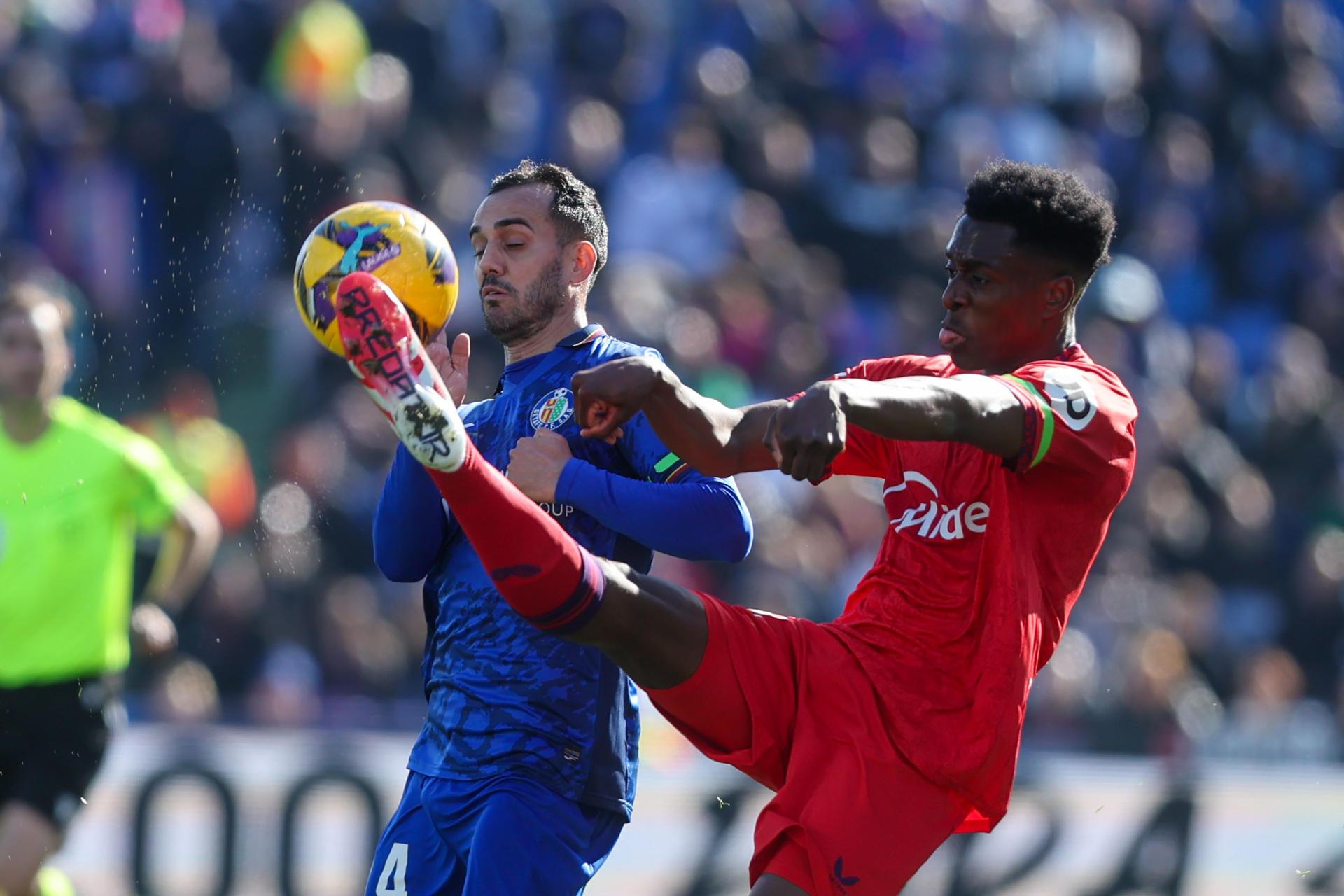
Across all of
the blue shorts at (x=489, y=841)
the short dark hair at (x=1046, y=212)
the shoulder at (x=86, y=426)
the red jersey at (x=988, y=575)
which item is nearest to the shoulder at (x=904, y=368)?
the red jersey at (x=988, y=575)

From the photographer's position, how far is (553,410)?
439cm

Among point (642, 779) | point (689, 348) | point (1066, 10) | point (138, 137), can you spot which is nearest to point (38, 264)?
point (138, 137)

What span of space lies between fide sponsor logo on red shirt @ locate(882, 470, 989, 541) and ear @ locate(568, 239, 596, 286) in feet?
3.18

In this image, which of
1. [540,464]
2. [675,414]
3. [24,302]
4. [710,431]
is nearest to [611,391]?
[675,414]

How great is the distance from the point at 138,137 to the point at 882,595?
7680 mm

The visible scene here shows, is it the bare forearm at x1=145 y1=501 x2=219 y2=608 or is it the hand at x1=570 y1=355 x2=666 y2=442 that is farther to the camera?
the bare forearm at x1=145 y1=501 x2=219 y2=608

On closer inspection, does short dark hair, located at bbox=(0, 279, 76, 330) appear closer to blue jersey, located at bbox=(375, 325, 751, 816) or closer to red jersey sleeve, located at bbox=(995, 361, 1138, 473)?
blue jersey, located at bbox=(375, 325, 751, 816)

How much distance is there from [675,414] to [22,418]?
12.1ft

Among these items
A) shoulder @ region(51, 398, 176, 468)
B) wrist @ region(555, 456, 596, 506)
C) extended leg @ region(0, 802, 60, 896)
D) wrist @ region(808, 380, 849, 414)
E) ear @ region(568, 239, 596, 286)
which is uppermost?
ear @ region(568, 239, 596, 286)

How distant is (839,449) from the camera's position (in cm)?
344

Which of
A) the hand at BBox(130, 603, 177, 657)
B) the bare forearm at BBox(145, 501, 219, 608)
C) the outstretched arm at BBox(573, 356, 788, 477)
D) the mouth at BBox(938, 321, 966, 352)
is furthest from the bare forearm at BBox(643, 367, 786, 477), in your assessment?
the bare forearm at BBox(145, 501, 219, 608)

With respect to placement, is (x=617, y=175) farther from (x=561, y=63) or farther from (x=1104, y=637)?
(x=1104, y=637)

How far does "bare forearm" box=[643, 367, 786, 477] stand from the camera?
4016mm

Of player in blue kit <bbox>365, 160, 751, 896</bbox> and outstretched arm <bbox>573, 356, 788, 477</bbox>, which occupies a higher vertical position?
outstretched arm <bbox>573, 356, 788, 477</bbox>
